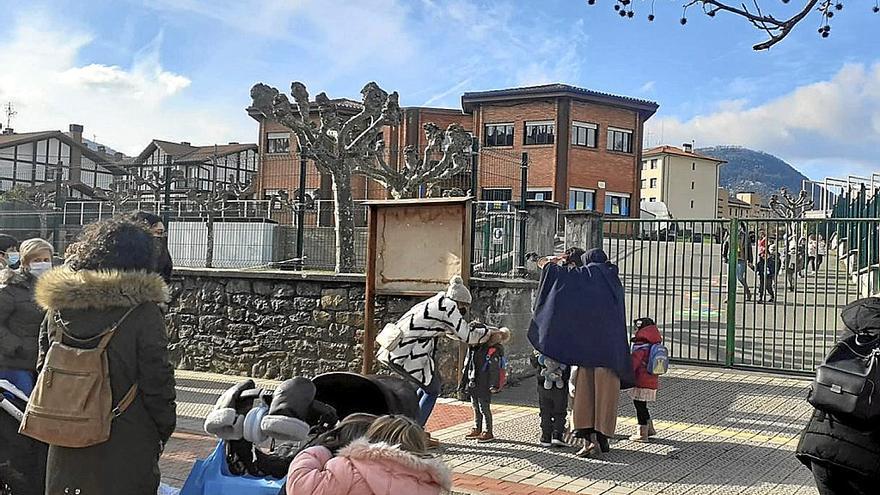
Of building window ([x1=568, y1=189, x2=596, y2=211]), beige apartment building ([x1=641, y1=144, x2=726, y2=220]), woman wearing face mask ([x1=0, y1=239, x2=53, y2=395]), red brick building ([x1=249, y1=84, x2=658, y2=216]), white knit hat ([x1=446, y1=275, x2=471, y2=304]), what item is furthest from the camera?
beige apartment building ([x1=641, y1=144, x2=726, y2=220])

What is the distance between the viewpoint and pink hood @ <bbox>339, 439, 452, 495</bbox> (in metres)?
2.81

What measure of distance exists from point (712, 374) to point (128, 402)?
9435 mm

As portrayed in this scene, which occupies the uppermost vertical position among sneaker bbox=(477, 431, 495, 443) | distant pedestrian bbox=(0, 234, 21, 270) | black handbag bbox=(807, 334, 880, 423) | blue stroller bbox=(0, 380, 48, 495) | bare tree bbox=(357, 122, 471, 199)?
bare tree bbox=(357, 122, 471, 199)

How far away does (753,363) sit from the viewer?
37.9 ft

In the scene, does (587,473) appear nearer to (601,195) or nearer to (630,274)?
(630,274)

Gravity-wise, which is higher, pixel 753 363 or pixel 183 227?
pixel 183 227

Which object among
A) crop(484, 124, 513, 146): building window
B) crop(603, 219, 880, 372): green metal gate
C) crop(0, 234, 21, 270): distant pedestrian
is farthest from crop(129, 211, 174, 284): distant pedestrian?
crop(484, 124, 513, 146): building window

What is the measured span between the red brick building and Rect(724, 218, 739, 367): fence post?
27.5 meters

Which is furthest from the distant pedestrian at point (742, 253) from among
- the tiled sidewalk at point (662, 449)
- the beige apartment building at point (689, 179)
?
the beige apartment building at point (689, 179)

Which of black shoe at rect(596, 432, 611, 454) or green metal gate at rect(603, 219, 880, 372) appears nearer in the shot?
black shoe at rect(596, 432, 611, 454)

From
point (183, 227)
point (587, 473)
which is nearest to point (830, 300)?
point (587, 473)

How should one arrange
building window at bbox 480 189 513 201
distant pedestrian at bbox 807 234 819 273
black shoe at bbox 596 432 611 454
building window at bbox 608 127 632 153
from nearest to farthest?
black shoe at bbox 596 432 611 454, distant pedestrian at bbox 807 234 819 273, building window at bbox 480 189 513 201, building window at bbox 608 127 632 153

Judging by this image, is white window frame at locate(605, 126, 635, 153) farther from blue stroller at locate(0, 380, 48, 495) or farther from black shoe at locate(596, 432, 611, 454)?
blue stroller at locate(0, 380, 48, 495)

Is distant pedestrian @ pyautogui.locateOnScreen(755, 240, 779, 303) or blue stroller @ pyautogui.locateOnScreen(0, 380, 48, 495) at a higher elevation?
distant pedestrian @ pyautogui.locateOnScreen(755, 240, 779, 303)
